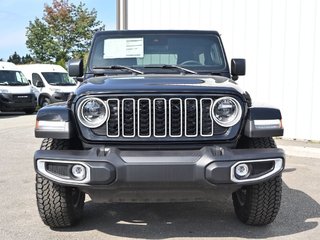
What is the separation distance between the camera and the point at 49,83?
68.4ft

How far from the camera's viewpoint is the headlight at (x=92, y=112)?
380 centimetres

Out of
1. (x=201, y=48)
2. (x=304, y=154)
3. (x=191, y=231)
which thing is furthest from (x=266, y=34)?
(x=191, y=231)

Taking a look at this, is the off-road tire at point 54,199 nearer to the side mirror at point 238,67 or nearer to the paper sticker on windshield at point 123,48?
the paper sticker on windshield at point 123,48

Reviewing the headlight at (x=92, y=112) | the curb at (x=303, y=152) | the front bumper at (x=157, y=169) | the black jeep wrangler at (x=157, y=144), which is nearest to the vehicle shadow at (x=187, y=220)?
the black jeep wrangler at (x=157, y=144)

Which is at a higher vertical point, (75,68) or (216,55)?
(216,55)

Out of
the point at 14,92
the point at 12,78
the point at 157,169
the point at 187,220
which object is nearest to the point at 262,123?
the point at 157,169

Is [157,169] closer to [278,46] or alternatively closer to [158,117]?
[158,117]

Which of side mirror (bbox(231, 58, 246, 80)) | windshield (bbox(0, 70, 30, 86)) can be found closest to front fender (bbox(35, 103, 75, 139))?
side mirror (bbox(231, 58, 246, 80))

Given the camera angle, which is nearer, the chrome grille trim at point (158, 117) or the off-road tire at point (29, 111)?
the chrome grille trim at point (158, 117)

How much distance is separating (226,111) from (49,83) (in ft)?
58.7

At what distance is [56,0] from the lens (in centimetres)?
3819

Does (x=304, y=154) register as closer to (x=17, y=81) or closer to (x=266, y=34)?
(x=266, y=34)

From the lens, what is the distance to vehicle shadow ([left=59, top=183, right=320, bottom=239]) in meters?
4.29

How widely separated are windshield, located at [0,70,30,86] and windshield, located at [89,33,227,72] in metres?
15.0
